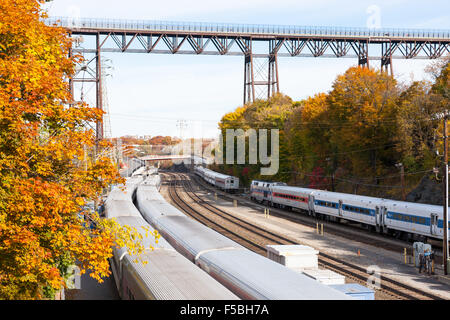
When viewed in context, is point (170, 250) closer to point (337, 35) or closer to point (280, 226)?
point (280, 226)

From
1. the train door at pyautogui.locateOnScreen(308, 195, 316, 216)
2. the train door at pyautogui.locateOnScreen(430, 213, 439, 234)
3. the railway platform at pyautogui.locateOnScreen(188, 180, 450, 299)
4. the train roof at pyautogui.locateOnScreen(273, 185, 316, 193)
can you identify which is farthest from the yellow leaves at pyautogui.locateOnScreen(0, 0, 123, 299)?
the train roof at pyautogui.locateOnScreen(273, 185, 316, 193)

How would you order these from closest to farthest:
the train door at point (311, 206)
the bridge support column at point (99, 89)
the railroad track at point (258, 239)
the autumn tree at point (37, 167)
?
the autumn tree at point (37, 167)
the railroad track at point (258, 239)
the train door at point (311, 206)
the bridge support column at point (99, 89)

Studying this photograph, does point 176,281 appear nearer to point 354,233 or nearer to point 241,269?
point 241,269

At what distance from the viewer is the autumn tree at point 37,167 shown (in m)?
9.66

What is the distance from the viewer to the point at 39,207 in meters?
9.90

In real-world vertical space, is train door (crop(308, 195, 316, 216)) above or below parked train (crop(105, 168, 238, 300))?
below

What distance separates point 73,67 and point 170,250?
26.0ft

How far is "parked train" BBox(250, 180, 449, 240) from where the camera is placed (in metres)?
28.9

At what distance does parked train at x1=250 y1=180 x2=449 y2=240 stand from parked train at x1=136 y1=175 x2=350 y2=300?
51.7 feet

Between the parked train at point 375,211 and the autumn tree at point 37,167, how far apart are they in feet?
77.4

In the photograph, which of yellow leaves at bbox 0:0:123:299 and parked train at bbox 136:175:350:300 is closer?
yellow leaves at bbox 0:0:123:299

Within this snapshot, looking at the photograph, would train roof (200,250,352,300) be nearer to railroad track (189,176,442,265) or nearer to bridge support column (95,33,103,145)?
railroad track (189,176,442,265)

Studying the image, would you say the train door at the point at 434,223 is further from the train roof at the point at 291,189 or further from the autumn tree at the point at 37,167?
the autumn tree at the point at 37,167

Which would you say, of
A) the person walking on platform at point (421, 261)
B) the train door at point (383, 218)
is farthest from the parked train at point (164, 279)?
the train door at point (383, 218)
